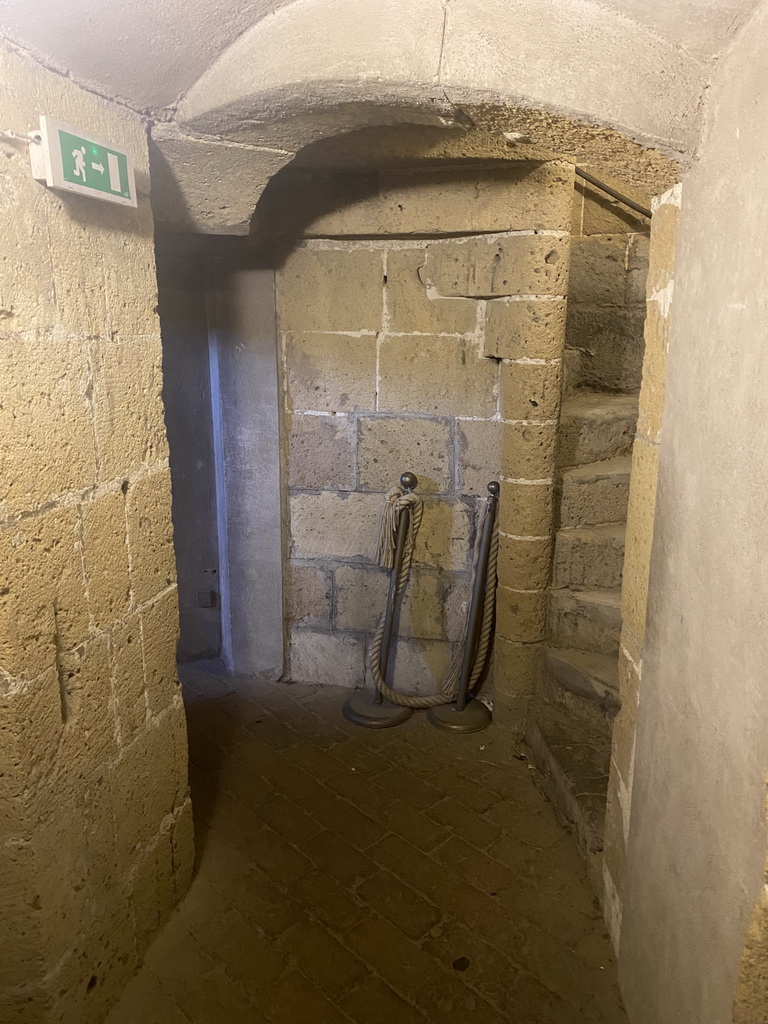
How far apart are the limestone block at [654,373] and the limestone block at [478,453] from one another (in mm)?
1471

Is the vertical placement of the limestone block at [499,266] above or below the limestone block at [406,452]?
above

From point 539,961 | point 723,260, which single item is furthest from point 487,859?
point 723,260

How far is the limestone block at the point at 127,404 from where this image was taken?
187 centimetres

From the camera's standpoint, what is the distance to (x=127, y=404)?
197cm

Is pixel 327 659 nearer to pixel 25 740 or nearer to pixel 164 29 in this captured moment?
pixel 25 740

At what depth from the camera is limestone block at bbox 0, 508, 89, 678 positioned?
5.36ft

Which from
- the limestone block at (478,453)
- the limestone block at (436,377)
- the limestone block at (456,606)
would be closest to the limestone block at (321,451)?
the limestone block at (436,377)

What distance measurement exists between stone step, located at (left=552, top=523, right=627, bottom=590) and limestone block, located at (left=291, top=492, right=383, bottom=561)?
2.89 feet

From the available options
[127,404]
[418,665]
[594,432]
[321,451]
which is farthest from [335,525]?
[127,404]

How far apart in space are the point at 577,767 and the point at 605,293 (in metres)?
2.35

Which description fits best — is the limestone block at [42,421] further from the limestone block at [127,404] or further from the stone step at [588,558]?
the stone step at [588,558]

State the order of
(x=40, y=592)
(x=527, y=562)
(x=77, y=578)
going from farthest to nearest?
(x=527, y=562) < (x=77, y=578) < (x=40, y=592)

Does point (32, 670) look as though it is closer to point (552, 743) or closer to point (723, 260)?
point (723, 260)

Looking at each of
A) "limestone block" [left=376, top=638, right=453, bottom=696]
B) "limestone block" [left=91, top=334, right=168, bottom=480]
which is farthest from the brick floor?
"limestone block" [left=91, top=334, right=168, bottom=480]
